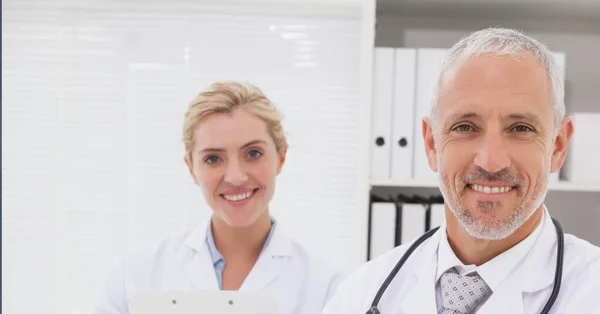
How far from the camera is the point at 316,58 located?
202 centimetres

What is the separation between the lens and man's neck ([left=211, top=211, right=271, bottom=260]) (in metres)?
1.45

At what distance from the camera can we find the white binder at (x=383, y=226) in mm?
1949

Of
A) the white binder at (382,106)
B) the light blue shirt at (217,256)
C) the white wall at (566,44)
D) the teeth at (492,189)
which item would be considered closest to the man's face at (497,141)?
the teeth at (492,189)

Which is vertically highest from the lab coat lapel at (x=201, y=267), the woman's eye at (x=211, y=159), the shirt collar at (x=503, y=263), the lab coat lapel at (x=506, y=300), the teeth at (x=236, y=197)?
the woman's eye at (x=211, y=159)

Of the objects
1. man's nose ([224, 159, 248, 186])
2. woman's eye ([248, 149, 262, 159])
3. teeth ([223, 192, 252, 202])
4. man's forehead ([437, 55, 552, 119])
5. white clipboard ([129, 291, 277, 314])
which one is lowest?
white clipboard ([129, 291, 277, 314])

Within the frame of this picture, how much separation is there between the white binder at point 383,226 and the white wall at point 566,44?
353mm

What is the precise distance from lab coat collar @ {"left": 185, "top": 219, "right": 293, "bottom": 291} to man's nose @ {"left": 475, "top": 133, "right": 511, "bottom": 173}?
2.20 feet

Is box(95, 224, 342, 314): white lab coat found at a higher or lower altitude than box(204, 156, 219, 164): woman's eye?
lower

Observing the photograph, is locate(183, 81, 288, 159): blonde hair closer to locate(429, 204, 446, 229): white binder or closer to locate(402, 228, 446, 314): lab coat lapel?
locate(402, 228, 446, 314): lab coat lapel

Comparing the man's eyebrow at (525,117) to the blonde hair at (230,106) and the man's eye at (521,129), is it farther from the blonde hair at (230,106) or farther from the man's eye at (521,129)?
the blonde hair at (230,106)

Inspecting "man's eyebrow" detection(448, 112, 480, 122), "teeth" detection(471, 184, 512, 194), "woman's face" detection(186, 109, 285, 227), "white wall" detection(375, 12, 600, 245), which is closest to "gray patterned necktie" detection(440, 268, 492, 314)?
"teeth" detection(471, 184, 512, 194)

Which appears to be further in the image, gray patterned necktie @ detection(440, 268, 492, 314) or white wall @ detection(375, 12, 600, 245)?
white wall @ detection(375, 12, 600, 245)

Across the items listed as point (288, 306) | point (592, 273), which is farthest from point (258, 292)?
point (592, 273)

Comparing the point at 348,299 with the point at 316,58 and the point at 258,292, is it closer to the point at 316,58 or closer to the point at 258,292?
the point at 258,292
